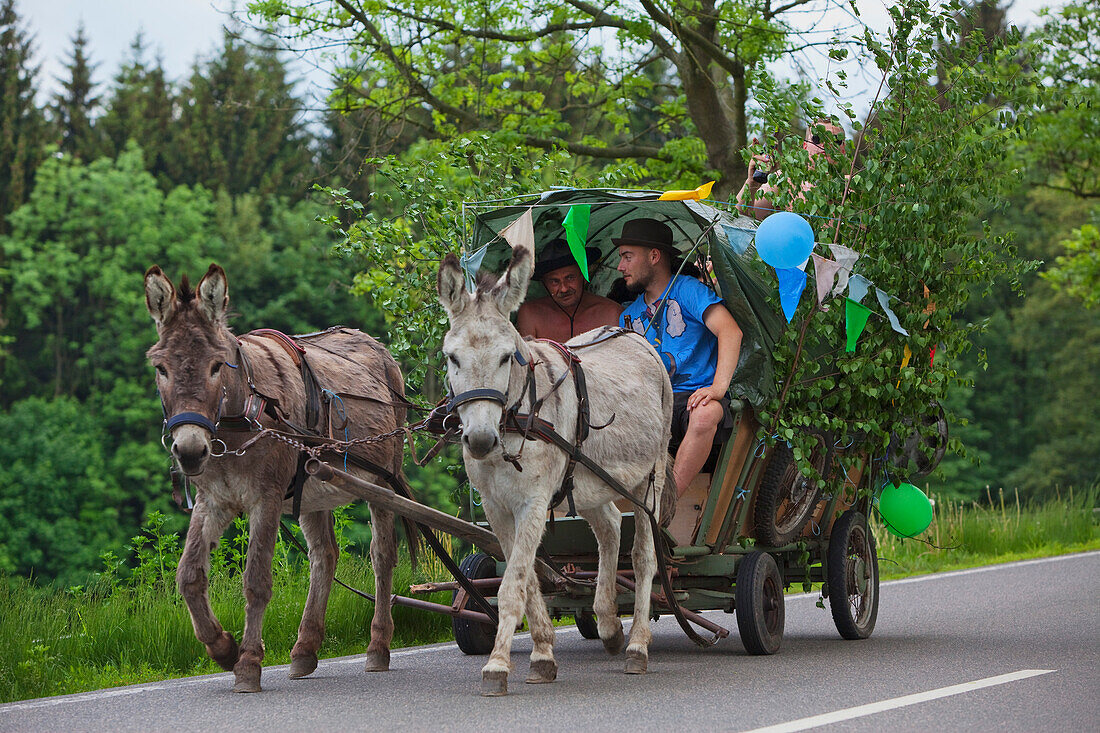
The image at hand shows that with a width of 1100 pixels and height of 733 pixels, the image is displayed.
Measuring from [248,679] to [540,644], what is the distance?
1.52 metres

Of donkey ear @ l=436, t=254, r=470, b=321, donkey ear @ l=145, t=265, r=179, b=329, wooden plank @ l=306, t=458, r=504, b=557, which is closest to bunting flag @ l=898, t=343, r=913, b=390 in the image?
wooden plank @ l=306, t=458, r=504, b=557

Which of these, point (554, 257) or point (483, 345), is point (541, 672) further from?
point (554, 257)

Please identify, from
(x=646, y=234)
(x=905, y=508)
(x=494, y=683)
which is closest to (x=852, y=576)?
(x=905, y=508)

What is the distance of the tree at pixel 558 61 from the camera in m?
17.2

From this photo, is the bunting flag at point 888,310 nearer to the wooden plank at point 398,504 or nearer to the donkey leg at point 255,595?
the wooden plank at point 398,504

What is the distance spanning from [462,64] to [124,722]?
14.6m

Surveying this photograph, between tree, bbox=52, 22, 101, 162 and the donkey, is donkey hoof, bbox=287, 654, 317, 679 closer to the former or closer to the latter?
the donkey

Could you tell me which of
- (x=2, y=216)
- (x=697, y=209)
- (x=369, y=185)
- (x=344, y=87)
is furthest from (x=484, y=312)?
(x=2, y=216)

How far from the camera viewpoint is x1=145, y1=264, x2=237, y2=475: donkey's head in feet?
22.0

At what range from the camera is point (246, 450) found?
721 centimetres

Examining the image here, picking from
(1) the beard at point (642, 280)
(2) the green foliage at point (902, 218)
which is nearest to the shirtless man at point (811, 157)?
(2) the green foliage at point (902, 218)

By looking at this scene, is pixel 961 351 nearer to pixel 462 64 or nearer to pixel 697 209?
pixel 697 209

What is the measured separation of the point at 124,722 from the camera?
21.2ft

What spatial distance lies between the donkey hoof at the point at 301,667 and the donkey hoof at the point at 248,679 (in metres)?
0.70
